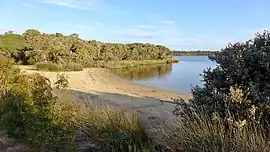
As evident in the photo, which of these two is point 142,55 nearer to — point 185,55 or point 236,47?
point 236,47

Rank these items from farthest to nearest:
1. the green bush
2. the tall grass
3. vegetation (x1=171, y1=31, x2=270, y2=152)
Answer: the green bush
vegetation (x1=171, y1=31, x2=270, y2=152)
the tall grass

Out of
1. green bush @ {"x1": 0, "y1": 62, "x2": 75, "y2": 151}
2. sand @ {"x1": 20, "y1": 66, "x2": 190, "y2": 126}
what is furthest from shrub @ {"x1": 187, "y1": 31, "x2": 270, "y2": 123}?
sand @ {"x1": 20, "y1": 66, "x2": 190, "y2": 126}

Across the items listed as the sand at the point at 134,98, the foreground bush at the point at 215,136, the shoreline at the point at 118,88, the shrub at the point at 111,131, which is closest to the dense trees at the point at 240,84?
the foreground bush at the point at 215,136

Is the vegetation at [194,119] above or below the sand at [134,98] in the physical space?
above

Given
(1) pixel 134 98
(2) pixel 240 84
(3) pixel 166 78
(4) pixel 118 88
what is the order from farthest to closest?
(3) pixel 166 78 → (4) pixel 118 88 → (1) pixel 134 98 → (2) pixel 240 84

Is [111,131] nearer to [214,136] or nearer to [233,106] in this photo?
[214,136]

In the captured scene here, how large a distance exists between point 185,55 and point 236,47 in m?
183

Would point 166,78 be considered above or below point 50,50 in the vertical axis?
below

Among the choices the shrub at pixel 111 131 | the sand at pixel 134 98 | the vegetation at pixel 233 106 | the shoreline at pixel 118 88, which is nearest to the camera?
the vegetation at pixel 233 106

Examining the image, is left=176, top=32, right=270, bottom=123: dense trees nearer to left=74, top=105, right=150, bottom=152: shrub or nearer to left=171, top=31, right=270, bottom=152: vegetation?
left=171, top=31, right=270, bottom=152: vegetation

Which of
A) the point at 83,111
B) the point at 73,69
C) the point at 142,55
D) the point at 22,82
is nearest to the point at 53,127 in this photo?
the point at 83,111

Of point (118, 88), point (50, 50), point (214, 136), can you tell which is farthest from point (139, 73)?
point (214, 136)

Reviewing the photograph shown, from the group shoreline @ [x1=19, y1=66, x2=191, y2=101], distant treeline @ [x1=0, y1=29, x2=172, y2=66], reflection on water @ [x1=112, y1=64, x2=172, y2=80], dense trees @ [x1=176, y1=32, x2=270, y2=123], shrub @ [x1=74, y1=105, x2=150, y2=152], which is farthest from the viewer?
distant treeline @ [x1=0, y1=29, x2=172, y2=66]

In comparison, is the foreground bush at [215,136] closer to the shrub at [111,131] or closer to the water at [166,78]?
the shrub at [111,131]
